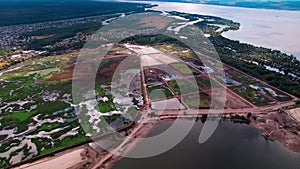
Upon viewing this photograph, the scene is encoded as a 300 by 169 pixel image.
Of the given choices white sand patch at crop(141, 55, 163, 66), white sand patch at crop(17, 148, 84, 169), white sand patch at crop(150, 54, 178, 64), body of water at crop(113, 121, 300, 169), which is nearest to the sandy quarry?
body of water at crop(113, 121, 300, 169)

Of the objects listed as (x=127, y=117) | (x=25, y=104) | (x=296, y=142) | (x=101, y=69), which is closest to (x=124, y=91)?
(x=127, y=117)

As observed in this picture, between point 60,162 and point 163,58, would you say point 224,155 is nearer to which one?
point 60,162

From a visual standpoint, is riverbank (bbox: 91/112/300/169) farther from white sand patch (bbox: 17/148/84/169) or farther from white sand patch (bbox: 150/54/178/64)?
white sand patch (bbox: 150/54/178/64)

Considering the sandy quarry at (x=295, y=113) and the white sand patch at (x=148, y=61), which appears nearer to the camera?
the sandy quarry at (x=295, y=113)

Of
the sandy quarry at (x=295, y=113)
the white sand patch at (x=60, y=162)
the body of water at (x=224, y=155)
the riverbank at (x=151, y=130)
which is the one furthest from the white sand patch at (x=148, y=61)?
the white sand patch at (x=60, y=162)

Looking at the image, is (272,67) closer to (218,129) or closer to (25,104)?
(218,129)

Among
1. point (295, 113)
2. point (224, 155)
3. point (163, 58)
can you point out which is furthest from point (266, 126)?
point (163, 58)

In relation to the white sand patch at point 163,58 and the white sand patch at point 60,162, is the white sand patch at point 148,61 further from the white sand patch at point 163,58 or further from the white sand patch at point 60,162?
the white sand patch at point 60,162

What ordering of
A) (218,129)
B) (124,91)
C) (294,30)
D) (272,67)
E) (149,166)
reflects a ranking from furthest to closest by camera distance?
(294,30)
(272,67)
(124,91)
(218,129)
(149,166)
